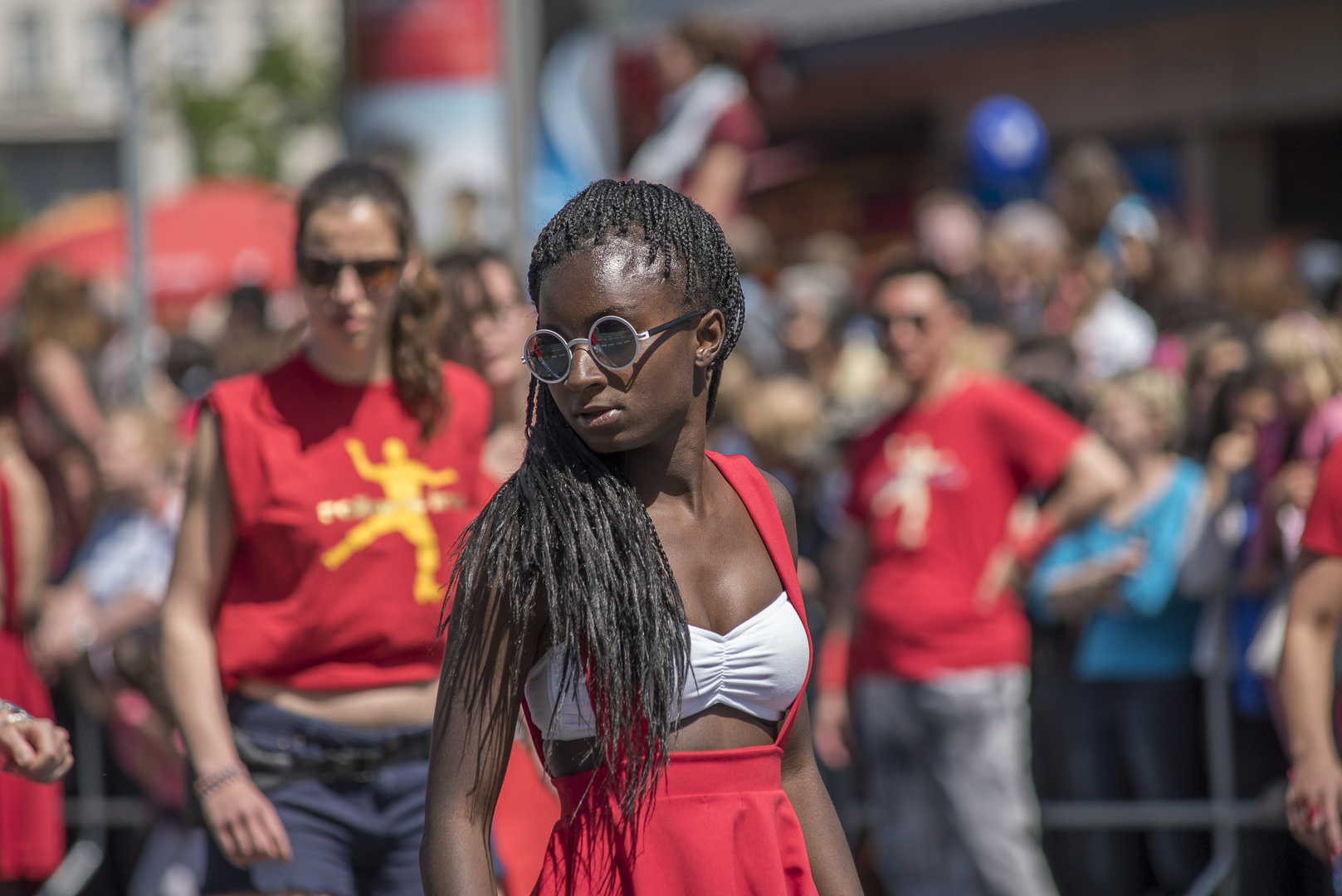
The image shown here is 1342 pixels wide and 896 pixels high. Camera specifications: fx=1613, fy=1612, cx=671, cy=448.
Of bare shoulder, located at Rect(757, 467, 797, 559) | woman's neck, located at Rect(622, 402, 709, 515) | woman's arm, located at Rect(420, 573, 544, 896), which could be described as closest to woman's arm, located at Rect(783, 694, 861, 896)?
bare shoulder, located at Rect(757, 467, 797, 559)

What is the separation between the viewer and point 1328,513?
11.8 feet

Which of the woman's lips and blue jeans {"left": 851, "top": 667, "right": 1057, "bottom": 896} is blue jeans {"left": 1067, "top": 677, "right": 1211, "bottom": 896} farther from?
the woman's lips

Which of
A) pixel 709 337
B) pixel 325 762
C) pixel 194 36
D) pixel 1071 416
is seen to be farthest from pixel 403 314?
pixel 194 36

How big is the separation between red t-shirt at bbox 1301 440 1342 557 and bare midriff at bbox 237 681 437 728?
2.01m

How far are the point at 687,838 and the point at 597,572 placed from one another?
0.41 meters

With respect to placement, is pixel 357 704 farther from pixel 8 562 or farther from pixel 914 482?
pixel 914 482

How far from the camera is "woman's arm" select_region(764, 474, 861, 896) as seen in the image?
2.55 meters

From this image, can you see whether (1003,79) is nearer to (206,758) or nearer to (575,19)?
(575,19)

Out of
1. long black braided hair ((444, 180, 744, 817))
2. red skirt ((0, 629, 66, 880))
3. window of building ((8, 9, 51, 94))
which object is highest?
window of building ((8, 9, 51, 94))

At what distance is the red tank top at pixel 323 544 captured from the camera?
3.61m

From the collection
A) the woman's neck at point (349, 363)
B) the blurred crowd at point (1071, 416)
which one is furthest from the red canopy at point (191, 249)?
the woman's neck at point (349, 363)

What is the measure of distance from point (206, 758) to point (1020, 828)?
10.6ft

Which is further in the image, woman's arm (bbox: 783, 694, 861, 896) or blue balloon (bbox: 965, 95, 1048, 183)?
blue balloon (bbox: 965, 95, 1048, 183)

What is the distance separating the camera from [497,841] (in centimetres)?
394
